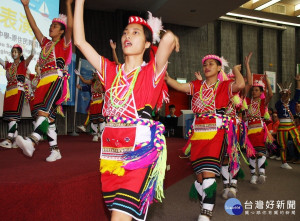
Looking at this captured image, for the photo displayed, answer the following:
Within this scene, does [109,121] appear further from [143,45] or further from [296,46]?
[296,46]

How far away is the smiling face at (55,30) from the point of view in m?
3.17

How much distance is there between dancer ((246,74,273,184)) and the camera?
4.89 meters

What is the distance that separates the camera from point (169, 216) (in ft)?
10.0

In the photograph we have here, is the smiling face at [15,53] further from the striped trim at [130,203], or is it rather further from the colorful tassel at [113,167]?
the striped trim at [130,203]

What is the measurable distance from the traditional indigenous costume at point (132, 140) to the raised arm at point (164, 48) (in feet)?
0.15

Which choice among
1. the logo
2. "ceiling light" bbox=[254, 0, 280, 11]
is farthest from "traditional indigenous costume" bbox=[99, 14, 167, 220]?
"ceiling light" bbox=[254, 0, 280, 11]

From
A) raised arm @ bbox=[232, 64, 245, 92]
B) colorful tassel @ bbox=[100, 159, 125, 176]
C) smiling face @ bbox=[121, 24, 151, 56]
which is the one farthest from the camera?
raised arm @ bbox=[232, 64, 245, 92]

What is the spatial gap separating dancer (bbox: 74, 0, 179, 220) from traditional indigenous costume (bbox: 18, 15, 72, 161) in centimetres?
135

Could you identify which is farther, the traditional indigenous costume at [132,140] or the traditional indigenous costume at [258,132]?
the traditional indigenous costume at [258,132]

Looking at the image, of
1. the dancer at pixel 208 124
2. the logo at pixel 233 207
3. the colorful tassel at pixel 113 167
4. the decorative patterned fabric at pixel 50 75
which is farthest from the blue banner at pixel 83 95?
the colorful tassel at pixel 113 167

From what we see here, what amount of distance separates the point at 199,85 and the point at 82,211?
1.75m

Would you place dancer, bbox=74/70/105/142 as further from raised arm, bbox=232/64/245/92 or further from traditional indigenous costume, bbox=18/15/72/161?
raised arm, bbox=232/64/245/92

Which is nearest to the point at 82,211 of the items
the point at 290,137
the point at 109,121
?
the point at 109,121

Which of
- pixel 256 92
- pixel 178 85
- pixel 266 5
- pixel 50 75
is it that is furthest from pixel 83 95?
pixel 266 5
